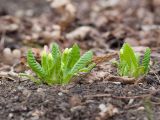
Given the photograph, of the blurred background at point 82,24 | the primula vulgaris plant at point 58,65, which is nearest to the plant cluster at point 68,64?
the primula vulgaris plant at point 58,65

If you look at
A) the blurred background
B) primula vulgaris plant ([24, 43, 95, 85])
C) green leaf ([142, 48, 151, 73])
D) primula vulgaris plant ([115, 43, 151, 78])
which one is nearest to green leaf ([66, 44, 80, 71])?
primula vulgaris plant ([24, 43, 95, 85])

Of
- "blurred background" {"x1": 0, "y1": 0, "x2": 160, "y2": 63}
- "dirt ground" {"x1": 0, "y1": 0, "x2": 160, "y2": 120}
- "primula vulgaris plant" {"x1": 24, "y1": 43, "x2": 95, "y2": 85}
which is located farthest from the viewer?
"blurred background" {"x1": 0, "y1": 0, "x2": 160, "y2": 63}

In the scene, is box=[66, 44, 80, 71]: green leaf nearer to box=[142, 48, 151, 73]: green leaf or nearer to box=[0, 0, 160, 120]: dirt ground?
box=[0, 0, 160, 120]: dirt ground

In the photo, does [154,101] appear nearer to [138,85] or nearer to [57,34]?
[138,85]

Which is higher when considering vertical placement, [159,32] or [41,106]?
[159,32]

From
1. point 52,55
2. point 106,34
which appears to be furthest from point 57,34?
point 52,55
